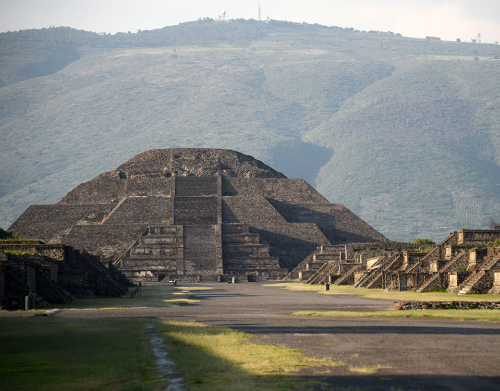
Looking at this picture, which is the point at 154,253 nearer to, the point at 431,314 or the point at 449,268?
the point at 449,268

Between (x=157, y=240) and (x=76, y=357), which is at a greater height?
(x=157, y=240)

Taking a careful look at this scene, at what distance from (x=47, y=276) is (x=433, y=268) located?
56.0 ft

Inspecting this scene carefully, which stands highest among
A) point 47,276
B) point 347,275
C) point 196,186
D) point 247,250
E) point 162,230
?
point 196,186

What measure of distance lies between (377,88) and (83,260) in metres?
Answer: 173

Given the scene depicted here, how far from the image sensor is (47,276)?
27.3m

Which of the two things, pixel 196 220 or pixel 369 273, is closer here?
pixel 369 273

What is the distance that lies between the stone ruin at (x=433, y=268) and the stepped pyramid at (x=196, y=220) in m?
9.47

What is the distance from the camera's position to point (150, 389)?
8.87 meters

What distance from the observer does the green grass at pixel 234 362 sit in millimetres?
9008

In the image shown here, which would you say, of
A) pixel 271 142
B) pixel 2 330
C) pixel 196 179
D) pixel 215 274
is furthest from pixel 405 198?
pixel 2 330

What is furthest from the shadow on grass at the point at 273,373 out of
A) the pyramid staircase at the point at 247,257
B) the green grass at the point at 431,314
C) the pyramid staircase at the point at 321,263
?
the pyramid staircase at the point at 247,257

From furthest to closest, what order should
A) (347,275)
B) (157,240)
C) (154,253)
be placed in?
(157,240) < (154,253) < (347,275)

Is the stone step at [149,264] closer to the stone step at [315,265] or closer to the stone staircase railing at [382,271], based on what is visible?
the stone step at [315,265]

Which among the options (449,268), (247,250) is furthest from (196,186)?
(449,268)
